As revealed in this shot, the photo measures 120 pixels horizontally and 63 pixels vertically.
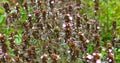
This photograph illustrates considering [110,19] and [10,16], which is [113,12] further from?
[10,16]

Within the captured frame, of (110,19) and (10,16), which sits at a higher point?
(10,16)

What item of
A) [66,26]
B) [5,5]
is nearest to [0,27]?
[5,5]

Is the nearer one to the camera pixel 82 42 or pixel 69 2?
pixel 82 42

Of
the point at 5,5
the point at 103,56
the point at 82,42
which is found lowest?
the point at 103,56

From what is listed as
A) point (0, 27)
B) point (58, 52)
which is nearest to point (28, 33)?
point (58, 52)

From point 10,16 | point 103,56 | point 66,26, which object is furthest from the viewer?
point 10,16

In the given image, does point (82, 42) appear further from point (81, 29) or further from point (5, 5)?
point (5, 5)

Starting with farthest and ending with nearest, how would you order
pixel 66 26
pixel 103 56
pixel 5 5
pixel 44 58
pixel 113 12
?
pixel 113 12
pixel 5 5
pixel 103 56
pixel 66 26
pixel 44 58

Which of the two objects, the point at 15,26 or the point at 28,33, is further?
the point at 15,26

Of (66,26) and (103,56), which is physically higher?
(66,26)
